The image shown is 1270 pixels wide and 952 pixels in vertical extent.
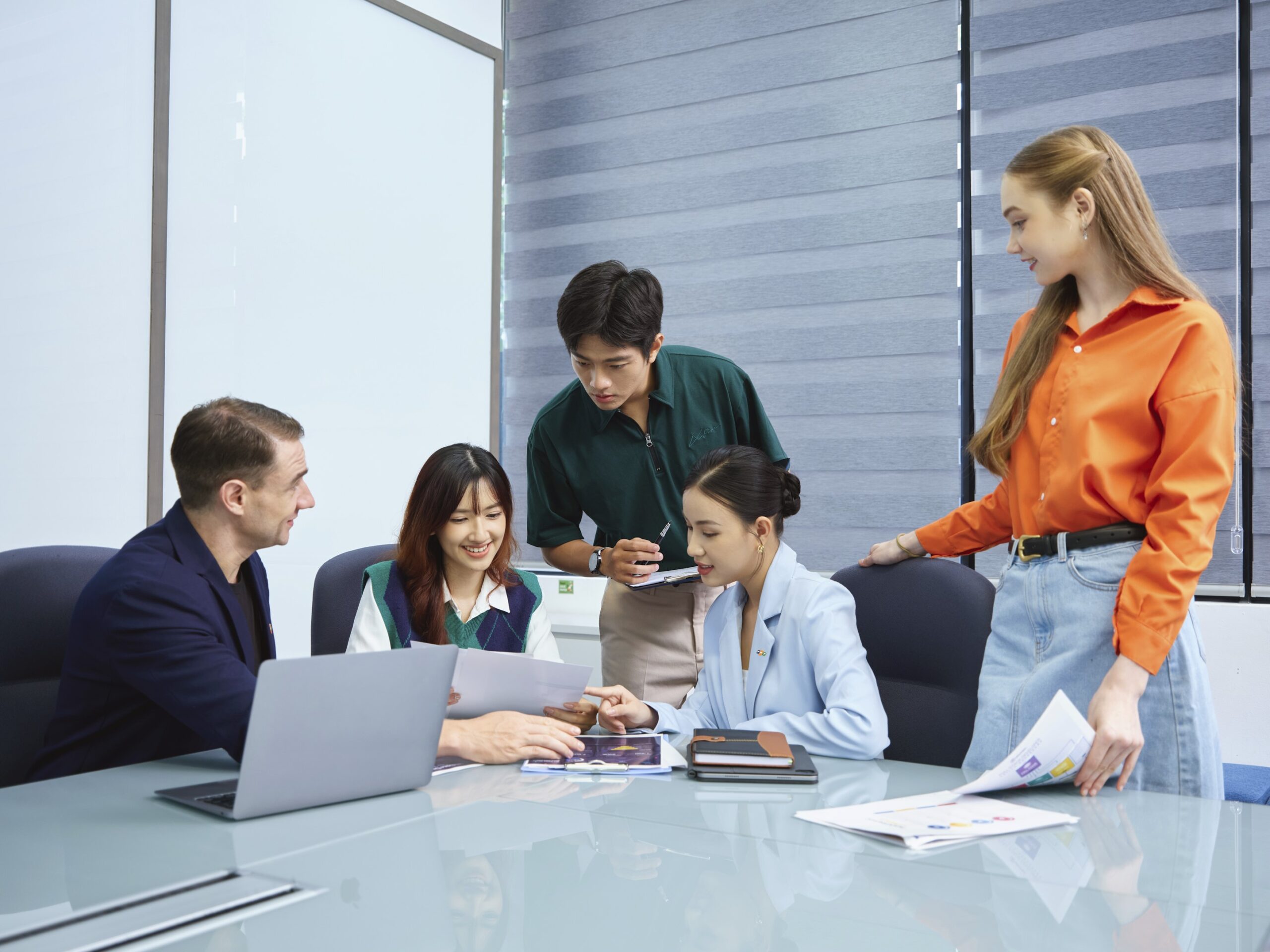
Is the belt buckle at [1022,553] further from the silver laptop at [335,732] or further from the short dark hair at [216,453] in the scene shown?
A: the short dark hair at [216,453]

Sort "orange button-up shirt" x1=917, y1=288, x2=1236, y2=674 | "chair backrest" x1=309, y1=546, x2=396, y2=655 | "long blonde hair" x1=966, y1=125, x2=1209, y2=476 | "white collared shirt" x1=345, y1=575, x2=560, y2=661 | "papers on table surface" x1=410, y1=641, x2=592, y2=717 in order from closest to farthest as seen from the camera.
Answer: "orange button-up shirt" x1=917, y1=288, x2=1236, y2=674 → "long blonde hair" x1=966, y1=125, x2=1209, y2=476 → "papers on table surface" x1=410, y1=641, x2=592, y2=717 → "white collared shirt" x1=345, y1=575, x2=560, y2=661 → "chair backrest" x1=309, y1=546, x2=396, y2=655

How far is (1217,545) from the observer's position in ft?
9.30

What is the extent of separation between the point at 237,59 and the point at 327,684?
2412mm

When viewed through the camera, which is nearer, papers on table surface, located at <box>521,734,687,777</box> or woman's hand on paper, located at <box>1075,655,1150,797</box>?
woman's hand on paper, located at <box>1075,655,1150,797</box>

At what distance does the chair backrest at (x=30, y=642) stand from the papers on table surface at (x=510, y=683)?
0.66 m

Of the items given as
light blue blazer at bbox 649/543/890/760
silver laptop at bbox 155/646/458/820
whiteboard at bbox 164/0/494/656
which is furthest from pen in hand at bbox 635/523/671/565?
whiteboard at bbox 164/0/494/656

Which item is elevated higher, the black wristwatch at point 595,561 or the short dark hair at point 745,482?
the short dark hair at point 745,482

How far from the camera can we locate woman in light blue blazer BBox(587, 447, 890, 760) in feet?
5.76

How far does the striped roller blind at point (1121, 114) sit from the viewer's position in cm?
286

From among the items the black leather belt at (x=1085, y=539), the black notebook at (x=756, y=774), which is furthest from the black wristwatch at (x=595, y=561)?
the black leather belt at (x=1085, y=539)

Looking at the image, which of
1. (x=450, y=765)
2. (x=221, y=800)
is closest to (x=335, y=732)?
(x=221, y=800)

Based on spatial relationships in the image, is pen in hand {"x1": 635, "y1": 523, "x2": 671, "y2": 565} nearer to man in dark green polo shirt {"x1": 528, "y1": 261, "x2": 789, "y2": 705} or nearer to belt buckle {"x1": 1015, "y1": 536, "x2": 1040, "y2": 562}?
man in dark green polo shirt {"x1": 528, "y1": 261, "x2": 789, "y2": 705}

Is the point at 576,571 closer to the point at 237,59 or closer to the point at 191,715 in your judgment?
the point at 191,715

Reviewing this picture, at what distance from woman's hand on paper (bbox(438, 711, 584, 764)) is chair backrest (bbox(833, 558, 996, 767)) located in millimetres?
656
